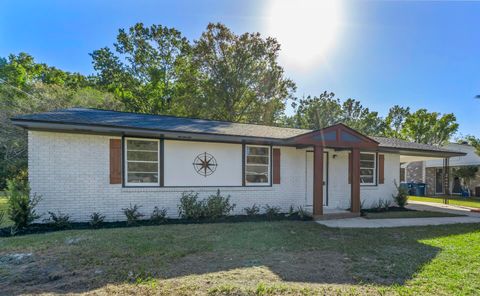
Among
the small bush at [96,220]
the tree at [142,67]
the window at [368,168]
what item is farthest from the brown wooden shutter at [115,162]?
the tree at [142,67]

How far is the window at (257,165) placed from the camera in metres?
10.1

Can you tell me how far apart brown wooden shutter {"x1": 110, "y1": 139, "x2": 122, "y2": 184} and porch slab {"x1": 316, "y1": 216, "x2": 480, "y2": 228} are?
625cm

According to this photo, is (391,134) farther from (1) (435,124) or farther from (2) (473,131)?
(2) (473,131)

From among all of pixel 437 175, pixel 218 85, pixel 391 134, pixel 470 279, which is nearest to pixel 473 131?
pixel 391 134

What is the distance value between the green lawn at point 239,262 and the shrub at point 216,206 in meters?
1.53

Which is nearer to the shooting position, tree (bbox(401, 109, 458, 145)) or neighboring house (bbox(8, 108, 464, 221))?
neighboring house (bbox(8, 108, 464, 221))

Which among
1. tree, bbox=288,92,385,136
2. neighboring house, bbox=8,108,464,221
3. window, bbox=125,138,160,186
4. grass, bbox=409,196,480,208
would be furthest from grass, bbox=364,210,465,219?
tree, bbox=288,92,385,136

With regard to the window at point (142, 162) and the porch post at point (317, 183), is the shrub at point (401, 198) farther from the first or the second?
the window at point (142, 162)

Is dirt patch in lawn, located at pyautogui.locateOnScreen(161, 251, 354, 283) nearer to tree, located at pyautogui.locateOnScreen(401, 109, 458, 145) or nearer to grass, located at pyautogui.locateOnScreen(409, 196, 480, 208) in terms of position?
grass, located at pyautogui.locateOnScreen(409, 196, 480, 208)

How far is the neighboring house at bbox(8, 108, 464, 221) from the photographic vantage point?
7.67m

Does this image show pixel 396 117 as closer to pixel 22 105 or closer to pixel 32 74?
pixel 22 105

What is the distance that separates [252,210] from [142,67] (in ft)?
67.2

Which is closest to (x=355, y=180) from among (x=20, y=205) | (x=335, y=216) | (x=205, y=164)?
(x=335, y=216)

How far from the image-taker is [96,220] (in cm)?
782
